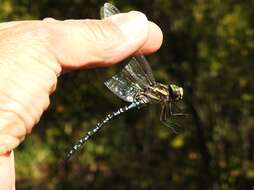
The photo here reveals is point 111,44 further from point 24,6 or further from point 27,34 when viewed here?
point 24,6

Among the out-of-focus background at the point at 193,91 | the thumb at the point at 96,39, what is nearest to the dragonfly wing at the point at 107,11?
the thumb at the point at 96,39

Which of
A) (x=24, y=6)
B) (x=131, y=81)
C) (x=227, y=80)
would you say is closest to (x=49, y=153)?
(x=24, y=6)

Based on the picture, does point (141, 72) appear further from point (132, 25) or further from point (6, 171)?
point (6, 171)

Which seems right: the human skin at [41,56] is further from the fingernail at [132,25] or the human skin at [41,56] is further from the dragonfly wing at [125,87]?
the dragonfly wing at [125,87]

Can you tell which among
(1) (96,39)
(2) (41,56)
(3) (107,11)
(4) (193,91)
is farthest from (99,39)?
(4) (193,91)

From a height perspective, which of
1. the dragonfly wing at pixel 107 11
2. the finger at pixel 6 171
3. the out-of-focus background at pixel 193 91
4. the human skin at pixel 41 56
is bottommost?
the out-of-focus background at pixel 193 91

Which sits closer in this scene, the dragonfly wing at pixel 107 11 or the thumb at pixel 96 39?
the thumb at pixel 96 39

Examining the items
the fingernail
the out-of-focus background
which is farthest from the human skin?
the out-of-focus background
